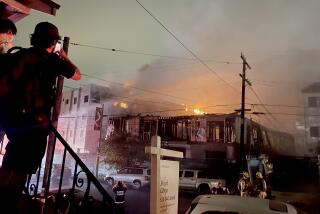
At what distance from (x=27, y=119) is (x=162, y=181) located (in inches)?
103

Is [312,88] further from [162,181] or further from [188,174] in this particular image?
[162,181]

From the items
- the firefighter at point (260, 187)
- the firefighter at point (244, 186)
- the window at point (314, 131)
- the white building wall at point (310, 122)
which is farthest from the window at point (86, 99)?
the firefighter at point (260, 187)

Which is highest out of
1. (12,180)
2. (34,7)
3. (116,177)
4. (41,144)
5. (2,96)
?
(34,7)

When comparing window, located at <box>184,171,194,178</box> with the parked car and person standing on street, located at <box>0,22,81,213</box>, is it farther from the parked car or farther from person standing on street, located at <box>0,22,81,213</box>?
person standing on street, located at <box>0,22,81,213</box>

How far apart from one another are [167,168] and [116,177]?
1031 inches

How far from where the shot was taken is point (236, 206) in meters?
4.75

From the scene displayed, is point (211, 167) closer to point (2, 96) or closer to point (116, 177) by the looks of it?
point (116, 177)

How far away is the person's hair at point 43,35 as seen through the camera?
2793 millimetres

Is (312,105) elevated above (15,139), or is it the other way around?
(312,105)

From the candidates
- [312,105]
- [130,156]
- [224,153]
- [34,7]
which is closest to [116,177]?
[130,156]

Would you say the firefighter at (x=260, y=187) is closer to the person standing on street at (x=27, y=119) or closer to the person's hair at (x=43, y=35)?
the person standing on street at (x=27, y=119)

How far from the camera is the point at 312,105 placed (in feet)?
173

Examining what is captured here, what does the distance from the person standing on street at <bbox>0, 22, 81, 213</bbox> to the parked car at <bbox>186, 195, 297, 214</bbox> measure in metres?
2.94

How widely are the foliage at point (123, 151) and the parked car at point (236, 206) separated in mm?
32076
